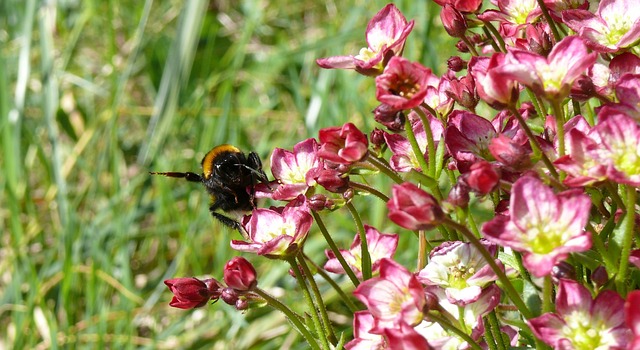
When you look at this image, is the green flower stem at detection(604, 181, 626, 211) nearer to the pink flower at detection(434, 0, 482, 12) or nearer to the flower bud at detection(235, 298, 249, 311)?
the pink flower at detection(434, 0, 482, 12)

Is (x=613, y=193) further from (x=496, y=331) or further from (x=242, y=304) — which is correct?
(x=242, y=304)

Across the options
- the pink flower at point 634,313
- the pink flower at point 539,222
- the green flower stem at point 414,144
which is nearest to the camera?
the pink flower at point 634,313

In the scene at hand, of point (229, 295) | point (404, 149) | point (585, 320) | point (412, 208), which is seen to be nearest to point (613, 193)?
point (585, 320)

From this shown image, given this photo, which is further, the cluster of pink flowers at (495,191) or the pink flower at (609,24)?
the pink flower at (609,24)

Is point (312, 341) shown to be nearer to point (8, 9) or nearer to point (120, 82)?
point (120, 82)

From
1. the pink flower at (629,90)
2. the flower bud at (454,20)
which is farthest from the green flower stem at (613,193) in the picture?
the flower bud at (454,20)

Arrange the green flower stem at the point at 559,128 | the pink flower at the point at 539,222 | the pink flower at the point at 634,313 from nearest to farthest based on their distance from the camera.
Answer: the pink flower at the point at 634,313
the pink flower at the point at 539,222
the green flower stem at the point at 559,128

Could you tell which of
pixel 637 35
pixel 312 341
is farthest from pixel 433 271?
pixel 637 35

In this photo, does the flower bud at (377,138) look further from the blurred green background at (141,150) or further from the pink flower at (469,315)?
the blurred green background at (141,150)
